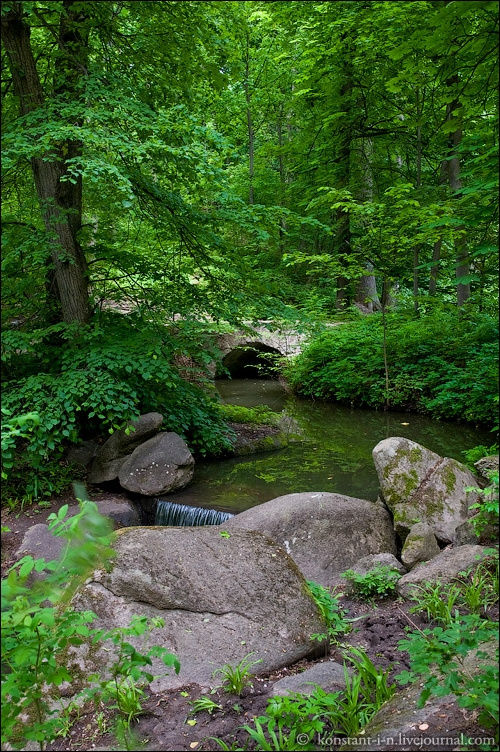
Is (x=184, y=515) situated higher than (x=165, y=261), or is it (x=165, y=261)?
(x=165, y=261)

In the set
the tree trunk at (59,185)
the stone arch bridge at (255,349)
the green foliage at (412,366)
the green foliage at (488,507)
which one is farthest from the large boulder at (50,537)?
the stone arch bridge at (255,349)

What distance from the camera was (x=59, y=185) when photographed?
650cm

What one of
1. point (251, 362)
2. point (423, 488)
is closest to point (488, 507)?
point (423, 488)

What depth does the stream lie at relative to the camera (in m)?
6.93

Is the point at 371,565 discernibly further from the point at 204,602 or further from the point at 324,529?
the point at 204,602

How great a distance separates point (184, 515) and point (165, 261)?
3.29 m

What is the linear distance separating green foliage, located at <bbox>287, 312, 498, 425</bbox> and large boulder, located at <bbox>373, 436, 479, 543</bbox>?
130 inches

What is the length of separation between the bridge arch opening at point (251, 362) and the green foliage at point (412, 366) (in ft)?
4.60

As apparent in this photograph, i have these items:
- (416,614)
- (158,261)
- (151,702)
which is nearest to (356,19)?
(158,261)

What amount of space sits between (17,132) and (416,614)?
16.8ft

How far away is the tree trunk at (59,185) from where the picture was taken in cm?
570

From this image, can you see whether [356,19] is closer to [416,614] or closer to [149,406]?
[149,406]

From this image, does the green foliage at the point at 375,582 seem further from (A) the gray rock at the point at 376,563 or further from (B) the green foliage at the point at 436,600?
(B) the green foliage at the point at 436,600

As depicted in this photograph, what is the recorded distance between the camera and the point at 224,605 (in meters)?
3.63
